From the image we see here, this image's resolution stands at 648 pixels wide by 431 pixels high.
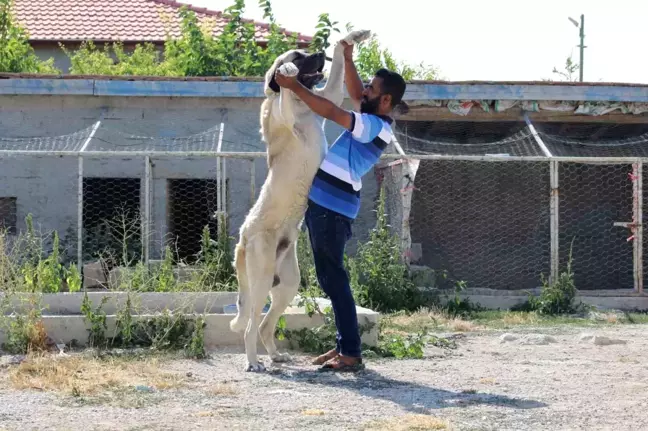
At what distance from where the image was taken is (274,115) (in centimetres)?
609

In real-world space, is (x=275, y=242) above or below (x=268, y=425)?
above

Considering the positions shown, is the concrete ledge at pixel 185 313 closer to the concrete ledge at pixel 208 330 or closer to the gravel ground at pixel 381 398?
the concrete ledge at pixel 208 330

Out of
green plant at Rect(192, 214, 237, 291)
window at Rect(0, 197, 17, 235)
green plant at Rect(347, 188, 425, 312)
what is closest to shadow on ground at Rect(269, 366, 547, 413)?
green plant at Rect(192, 214, 237, 291)

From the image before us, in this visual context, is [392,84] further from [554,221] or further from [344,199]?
[554,221]

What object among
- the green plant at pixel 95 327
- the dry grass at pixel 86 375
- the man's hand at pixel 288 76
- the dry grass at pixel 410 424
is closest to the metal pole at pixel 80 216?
the green plant at pixel 95 327

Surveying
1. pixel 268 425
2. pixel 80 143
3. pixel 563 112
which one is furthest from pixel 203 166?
pixel 268 425

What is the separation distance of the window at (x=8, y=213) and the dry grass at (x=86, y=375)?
7.12 m

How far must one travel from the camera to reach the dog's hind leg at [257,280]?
6.09 meters

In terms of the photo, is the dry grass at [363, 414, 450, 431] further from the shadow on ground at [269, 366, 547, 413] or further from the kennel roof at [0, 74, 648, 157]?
the kennel roof at [0, 74, 648, 157]

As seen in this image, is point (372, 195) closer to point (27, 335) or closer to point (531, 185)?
point (531, 185)

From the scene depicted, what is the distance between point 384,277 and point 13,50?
12.6 metres

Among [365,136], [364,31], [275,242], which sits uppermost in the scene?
[364,31]

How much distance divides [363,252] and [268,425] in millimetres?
6404

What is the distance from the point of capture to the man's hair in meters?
5.97
